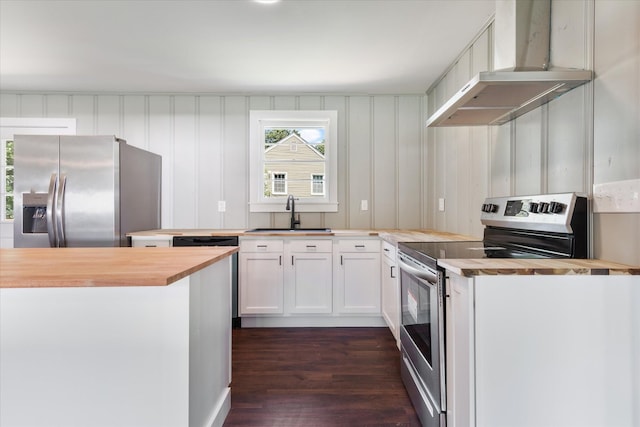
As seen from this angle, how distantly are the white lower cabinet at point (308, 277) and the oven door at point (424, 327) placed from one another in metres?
1.08

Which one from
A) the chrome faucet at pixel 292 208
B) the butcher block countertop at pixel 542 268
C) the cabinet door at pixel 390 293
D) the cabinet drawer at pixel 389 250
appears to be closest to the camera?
the butcher block countertop at pixel 542 268

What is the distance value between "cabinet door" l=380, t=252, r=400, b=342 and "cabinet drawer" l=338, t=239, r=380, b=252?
0.51 ft

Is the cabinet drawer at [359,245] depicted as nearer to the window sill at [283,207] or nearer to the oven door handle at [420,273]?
the window sill at [283,207]

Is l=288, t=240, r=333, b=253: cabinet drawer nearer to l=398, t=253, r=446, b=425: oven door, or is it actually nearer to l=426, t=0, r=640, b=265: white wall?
l=398, t=253, r=446, b=425: oven door

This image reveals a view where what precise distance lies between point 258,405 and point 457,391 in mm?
1117

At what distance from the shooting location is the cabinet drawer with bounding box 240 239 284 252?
3082mm

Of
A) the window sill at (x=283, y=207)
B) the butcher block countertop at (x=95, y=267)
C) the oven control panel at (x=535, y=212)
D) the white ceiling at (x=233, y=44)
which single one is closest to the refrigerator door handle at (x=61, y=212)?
the white ceiling at (x=233, y=44)

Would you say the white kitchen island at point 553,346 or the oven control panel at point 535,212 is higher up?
the oven control panel at point 535,212

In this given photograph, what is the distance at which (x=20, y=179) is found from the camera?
2854 mm

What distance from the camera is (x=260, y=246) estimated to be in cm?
309

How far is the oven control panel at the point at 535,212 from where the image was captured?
142cm

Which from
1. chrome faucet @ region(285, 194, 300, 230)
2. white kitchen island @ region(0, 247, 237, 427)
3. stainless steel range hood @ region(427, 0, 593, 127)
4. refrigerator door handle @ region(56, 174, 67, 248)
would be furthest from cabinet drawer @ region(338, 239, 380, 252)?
refrigerator door handle @ region(56, 174, 67, 248)

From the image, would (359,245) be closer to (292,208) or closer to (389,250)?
(389,250)

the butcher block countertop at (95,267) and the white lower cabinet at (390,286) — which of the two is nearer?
the butcher block countertop at (95,267)
